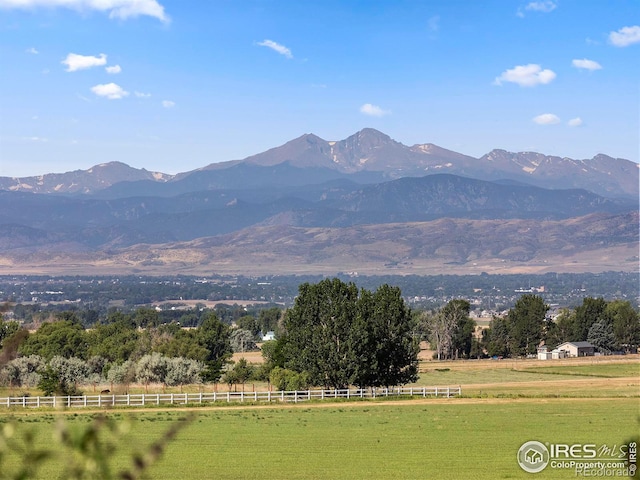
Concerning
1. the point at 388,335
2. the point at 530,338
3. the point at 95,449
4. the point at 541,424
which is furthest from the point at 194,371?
the point at 95,449

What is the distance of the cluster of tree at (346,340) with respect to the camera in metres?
61.8

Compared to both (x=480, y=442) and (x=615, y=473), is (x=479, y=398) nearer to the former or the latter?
(x=480, y=442)

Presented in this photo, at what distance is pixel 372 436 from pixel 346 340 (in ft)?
72.7

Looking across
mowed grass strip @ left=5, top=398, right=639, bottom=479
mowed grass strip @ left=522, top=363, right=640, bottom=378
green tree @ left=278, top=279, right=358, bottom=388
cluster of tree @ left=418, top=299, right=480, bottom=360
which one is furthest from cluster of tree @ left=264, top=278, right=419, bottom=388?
cluster of tree @ left=418, top=299, right=480, bottom=360

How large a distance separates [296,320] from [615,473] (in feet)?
131

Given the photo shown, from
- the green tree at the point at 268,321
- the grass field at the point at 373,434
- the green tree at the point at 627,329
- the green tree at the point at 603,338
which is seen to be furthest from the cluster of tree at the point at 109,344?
the green tree at the point at 268,321

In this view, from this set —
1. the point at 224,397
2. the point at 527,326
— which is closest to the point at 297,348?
the point at 224,397

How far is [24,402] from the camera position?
54906 millimetres

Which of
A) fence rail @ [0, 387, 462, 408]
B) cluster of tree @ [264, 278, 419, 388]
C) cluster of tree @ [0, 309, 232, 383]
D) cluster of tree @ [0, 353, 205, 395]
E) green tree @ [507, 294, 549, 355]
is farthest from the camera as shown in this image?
green tree @ [507, 294, 549, 355]

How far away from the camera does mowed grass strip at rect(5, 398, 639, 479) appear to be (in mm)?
30766

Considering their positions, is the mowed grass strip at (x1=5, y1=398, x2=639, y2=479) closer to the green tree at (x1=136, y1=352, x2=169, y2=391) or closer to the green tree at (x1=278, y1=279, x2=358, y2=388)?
the green tree at (x1=278, y1=279, x2=358, y2=388)

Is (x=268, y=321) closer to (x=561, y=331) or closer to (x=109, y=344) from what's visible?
(x=561, y=331)

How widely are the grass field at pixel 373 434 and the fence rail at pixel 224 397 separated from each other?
2.79 metres

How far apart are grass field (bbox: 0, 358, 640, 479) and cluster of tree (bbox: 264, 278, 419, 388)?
5132 mm
